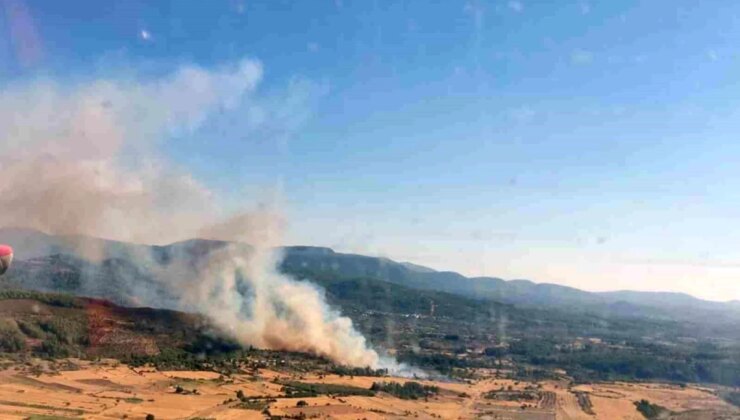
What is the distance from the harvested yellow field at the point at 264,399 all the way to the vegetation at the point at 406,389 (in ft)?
3.18

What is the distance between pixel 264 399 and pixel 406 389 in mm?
16729

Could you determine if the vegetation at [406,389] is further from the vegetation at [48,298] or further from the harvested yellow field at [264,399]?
the vegetation at [48,298]

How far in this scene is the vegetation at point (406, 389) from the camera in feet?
218

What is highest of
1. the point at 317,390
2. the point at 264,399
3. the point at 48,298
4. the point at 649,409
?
the point at 48,298

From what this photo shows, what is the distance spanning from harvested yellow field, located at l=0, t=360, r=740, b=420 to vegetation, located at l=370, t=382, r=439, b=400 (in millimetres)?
969

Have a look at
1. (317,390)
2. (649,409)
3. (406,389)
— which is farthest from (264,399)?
(649,409)

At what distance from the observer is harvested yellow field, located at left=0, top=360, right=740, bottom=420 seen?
5197cm

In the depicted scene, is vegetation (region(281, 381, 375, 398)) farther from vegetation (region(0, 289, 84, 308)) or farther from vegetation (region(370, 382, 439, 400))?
vegetation (region(0, 289, 84, 308))

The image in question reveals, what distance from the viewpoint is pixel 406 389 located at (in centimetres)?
6856

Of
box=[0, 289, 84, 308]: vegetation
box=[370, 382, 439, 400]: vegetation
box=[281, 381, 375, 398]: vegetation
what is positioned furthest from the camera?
box=[0, 289, 84, 308]: vegetation

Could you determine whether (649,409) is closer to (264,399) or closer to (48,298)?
(264,399)

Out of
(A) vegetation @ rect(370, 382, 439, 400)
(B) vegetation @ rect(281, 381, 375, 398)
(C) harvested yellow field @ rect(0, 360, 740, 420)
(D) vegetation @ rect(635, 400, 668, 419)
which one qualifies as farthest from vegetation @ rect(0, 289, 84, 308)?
(D) vegetation @ rect(635, 400, 668, 419)

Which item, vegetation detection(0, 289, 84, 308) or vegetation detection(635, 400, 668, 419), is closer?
vegetation detection(635, 400, 668, 419)

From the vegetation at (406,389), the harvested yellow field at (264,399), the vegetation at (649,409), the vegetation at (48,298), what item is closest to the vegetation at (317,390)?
the harvested yellow field at (264,399)
